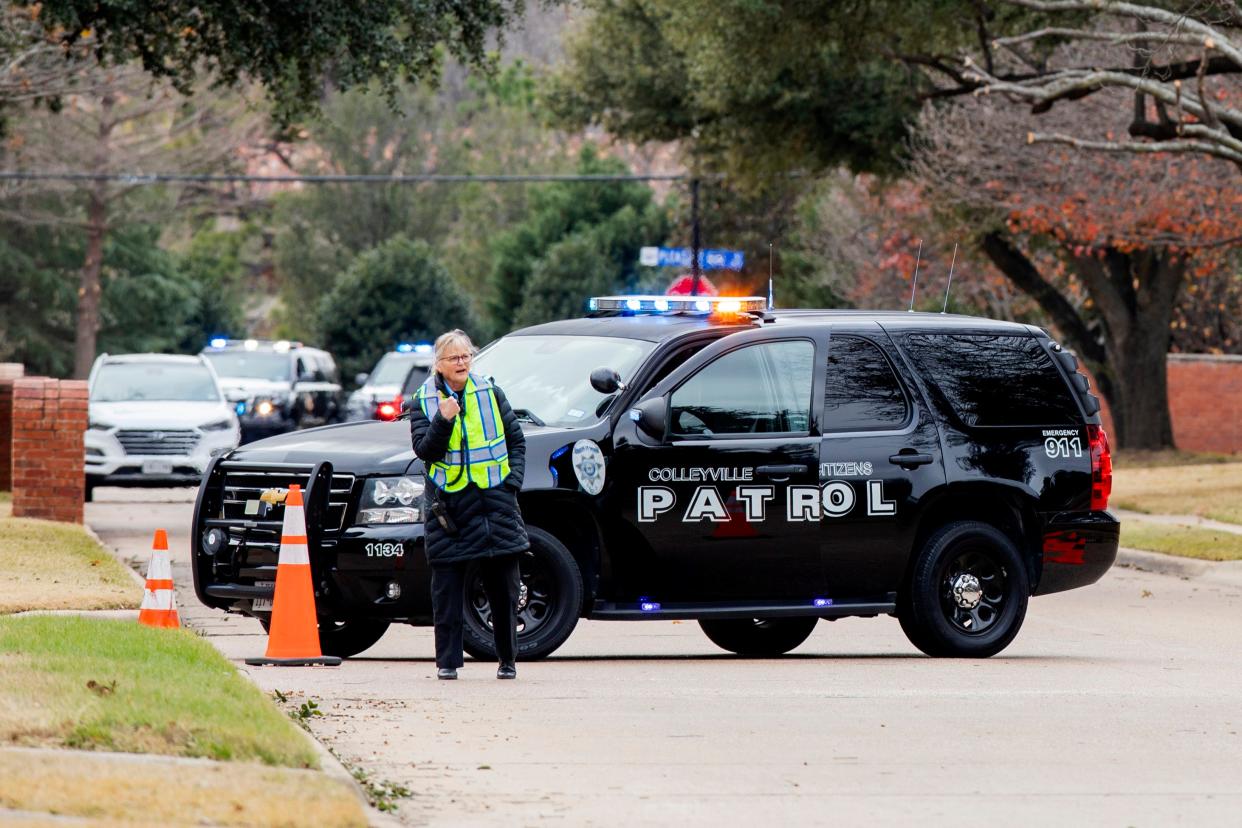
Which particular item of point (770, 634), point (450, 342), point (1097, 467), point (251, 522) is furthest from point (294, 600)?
point (1097, 467)

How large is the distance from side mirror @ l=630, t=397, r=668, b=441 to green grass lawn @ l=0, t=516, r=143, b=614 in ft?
11.9

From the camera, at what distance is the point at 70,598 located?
1334 centimetres

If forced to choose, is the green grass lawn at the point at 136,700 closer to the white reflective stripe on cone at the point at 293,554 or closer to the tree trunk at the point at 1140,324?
the white reflective stripe on cone at the point at 293,554

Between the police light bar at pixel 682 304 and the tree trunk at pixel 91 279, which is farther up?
the tree trunk at pixel 91 279

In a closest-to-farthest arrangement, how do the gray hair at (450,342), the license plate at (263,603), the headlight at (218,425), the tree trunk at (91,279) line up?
the gray hair at (450,342) < the license plate at (263,603) < the headlight at (218,425) < the tree trunk at (91,279)

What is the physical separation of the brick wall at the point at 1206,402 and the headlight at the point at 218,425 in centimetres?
2075

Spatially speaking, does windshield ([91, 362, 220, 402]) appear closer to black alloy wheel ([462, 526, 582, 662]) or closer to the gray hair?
black alloy wheel ([462, 526, 582, 662])

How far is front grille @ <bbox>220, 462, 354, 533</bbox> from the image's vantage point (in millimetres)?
11172

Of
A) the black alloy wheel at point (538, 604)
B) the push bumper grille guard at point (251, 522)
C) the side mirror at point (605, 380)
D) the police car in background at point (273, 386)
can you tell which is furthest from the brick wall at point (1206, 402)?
the push bumper grille guard at point (251, 522)

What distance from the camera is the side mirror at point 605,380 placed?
11211 mm

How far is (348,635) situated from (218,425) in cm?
1372

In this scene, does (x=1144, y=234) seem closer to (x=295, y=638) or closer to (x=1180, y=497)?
(x=1180, y=497)

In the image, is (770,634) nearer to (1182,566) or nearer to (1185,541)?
(1182,566)

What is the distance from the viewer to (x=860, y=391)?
39.6 feet
